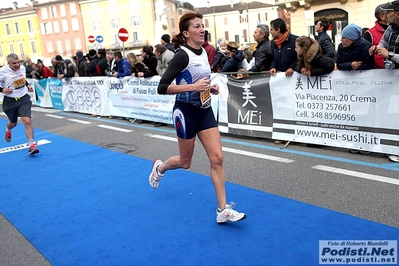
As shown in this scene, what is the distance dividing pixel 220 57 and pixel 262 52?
1784 millimetres

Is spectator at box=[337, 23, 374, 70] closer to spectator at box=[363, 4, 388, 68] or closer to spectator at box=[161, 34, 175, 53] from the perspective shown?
spectator at box=[363, 4, 388, 68]

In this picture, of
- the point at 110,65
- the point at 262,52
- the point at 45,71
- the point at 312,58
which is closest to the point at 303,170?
the point at 312,58

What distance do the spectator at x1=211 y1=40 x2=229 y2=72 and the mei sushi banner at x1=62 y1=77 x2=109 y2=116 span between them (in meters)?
3.82

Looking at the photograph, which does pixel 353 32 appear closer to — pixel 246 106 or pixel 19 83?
pixel 246 106

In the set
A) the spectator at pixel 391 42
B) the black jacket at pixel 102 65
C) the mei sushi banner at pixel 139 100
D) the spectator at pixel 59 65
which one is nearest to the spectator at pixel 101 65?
the black jacket at pixel 102 65

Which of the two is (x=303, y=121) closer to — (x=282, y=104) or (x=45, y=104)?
(x=282, y=104)

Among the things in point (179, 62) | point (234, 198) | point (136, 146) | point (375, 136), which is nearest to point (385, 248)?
point (234, 198)

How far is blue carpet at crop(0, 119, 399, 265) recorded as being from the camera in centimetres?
331

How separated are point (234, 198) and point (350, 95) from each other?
265 centimetres

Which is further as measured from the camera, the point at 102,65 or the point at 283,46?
the point at 102,65

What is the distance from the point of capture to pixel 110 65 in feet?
39.0

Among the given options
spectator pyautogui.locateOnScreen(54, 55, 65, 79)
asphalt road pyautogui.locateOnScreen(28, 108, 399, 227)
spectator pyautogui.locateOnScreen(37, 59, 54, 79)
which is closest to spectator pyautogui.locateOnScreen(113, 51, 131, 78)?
asphalt road pyautogui.locateOnScreen(28, 108, 399, 227)

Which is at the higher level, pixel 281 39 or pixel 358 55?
pixel 281 39

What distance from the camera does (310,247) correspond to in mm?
3242
